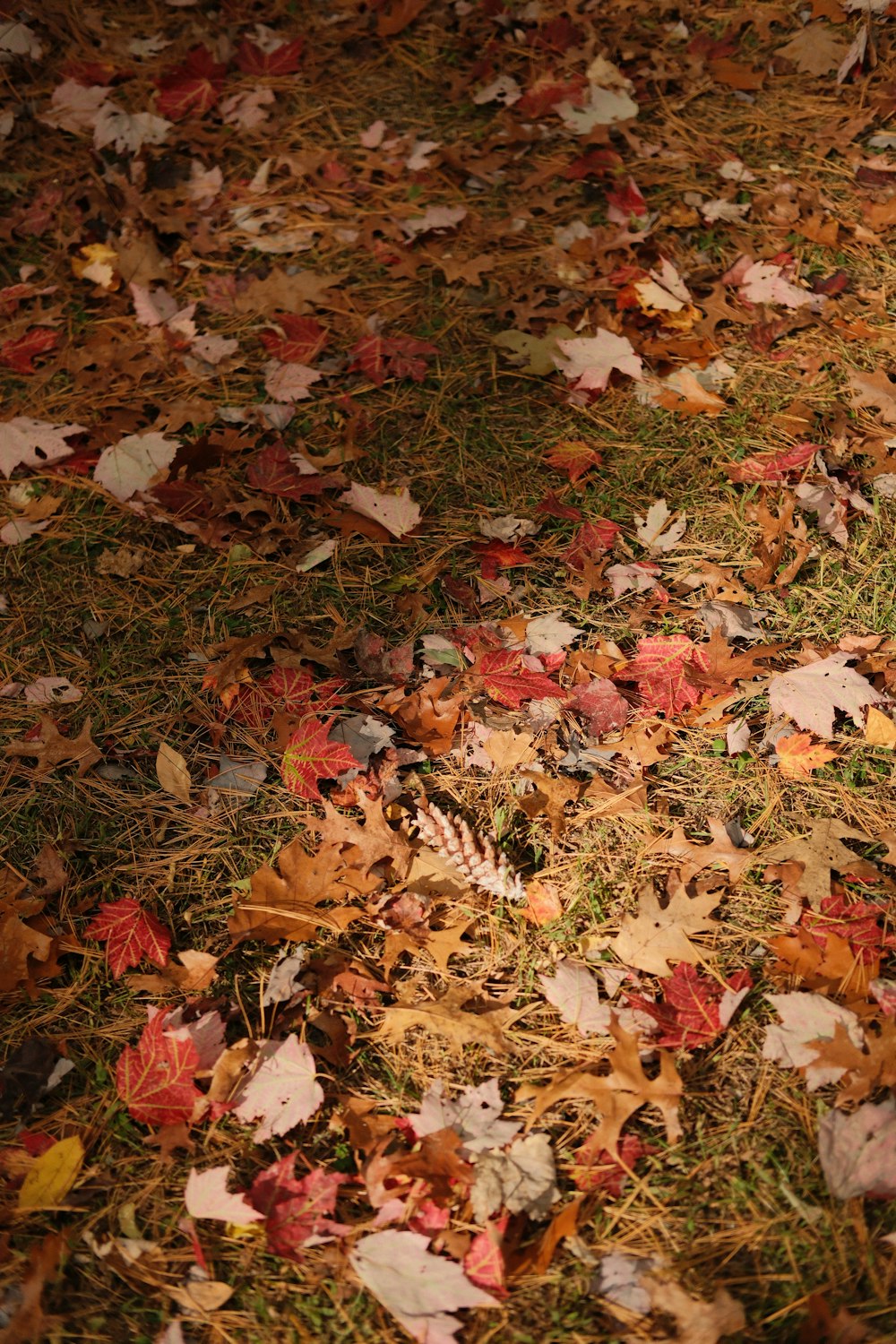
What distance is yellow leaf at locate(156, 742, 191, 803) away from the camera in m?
2.16

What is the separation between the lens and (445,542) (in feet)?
8.28

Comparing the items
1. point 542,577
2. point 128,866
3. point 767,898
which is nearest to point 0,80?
point 542,577

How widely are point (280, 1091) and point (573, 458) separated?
1695mm

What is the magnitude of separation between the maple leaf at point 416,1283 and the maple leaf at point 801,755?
1.15m

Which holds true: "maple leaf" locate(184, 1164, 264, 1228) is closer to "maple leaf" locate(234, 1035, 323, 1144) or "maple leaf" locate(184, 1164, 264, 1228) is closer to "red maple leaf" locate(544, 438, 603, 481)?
"maple leaf" locate(234, 1035, 323, 1144)

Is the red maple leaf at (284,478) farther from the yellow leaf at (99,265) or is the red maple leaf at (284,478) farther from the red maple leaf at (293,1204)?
the red maple leaf at (293,1204)

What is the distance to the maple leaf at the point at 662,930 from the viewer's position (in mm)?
1855

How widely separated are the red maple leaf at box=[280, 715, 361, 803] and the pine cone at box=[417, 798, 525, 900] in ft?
0.70

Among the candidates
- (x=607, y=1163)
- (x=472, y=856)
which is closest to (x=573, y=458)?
(x=472, y=856)

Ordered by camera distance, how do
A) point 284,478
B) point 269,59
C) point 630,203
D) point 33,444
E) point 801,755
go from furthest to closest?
1. point 269,59
2. point 630,203
3. point 33,444
4. point 284,478
5. point 801,755

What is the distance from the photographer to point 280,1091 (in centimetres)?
174

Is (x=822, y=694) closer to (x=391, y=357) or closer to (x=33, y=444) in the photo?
(x=391, y=357)

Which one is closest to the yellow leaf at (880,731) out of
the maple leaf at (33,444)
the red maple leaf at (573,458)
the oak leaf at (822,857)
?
the oak leaf at (822,857)

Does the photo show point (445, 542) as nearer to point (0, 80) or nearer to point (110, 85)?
point (110, 85)
